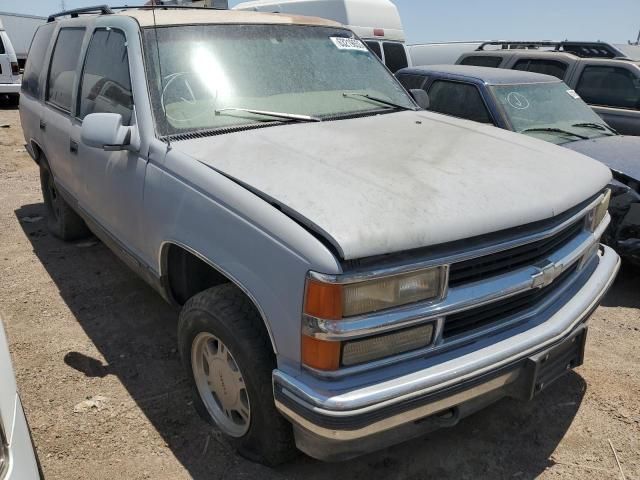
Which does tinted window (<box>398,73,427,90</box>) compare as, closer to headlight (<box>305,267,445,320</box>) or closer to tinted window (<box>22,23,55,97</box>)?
tinted window (<box>22,23,55,97</box>)

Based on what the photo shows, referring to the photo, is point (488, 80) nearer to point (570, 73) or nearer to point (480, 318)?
point (570, 73)

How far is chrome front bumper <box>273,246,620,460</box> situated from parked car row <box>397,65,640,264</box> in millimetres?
2381

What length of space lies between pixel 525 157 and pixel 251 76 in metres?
1.56

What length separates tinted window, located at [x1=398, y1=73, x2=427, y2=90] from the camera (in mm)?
6359

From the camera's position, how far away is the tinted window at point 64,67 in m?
4.13

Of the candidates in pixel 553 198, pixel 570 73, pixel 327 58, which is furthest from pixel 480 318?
pixel 570 73

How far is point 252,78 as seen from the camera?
3188 millimetres

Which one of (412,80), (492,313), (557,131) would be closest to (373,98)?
(492,313)

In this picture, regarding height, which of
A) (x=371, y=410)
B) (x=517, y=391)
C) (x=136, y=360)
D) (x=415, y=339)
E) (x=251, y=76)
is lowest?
(x=136, y=360)

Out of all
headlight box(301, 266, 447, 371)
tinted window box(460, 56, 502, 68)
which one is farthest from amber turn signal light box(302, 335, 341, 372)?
tinted window box(460, 56, 502, 68)

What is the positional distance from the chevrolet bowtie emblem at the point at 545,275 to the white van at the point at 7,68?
13.8m

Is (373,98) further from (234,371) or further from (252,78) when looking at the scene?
(234,371)

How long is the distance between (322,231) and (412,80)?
5.02 metres

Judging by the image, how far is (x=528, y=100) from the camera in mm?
5531
